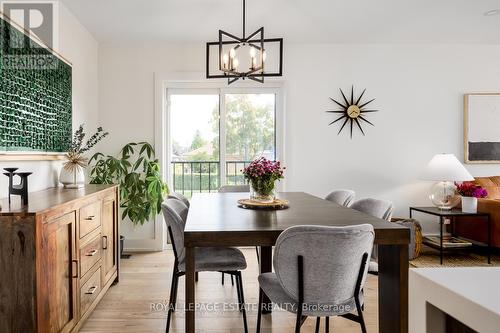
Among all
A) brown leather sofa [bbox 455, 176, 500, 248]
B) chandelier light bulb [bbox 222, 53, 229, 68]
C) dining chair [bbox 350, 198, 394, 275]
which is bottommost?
brown leather sofa [bbox 455, 176, 500, 248]

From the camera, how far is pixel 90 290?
249 cm

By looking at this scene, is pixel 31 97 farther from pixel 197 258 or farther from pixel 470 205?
pixel 470 205

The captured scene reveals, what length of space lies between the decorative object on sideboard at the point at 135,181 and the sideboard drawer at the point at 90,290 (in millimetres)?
1473

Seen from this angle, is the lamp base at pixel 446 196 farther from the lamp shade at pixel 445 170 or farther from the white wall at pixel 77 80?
the white wall at pixel 77 80

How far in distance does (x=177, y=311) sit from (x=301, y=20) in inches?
122

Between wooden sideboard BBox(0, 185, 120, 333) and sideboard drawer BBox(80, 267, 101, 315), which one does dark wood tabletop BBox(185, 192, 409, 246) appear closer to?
wooden sideboard BBox(0, 185, 120, 333)

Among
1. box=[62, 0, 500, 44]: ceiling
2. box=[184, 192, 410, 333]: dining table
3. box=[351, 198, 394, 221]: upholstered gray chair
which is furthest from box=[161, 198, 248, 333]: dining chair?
box=[62, 0, 500, 44]: ceiling

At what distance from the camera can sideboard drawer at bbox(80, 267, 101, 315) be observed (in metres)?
2.35

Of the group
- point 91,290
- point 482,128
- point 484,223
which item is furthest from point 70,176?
point 482,128

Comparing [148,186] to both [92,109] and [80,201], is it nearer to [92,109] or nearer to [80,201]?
[92,109]

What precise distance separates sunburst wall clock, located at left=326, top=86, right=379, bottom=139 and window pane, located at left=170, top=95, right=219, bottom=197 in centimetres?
154

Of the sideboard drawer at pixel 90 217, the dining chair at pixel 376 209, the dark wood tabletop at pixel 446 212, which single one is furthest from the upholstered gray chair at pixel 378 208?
the sideboard drawer at pixel 90 217

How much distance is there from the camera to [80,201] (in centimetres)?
231

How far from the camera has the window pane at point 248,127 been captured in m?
4.68
